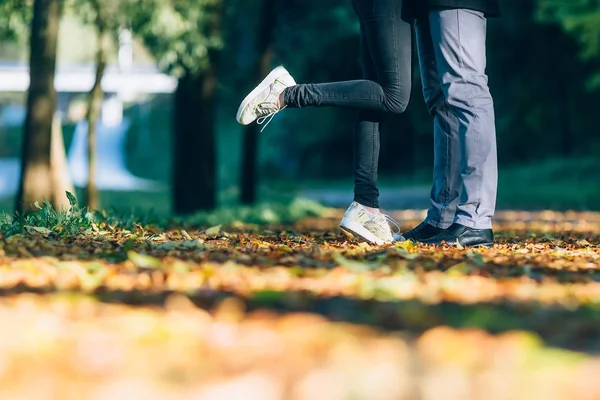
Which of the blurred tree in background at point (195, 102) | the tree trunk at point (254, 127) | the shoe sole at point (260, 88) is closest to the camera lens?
the shoe sole at point (260, 88)

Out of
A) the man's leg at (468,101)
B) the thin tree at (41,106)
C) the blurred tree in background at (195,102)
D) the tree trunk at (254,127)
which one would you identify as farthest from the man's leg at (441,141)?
the tree trunk at (254,127)

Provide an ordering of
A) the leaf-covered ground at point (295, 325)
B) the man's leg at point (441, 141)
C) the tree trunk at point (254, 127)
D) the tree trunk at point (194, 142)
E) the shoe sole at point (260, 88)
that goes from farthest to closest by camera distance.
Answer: the tree trunk at point (254, 127)
the tree trunk at point (194, 142)
the man's leg at point (441, 141)
the shoe sole at point (260, 88)
the leaf-covered ground at point (295, 325)

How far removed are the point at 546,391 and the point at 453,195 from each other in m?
3.91

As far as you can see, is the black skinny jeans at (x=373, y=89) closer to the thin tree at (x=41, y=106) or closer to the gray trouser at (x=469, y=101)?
the gray trouser at (x=469, y=101)

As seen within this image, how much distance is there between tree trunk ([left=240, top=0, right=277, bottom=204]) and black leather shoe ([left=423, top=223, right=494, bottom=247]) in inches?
502

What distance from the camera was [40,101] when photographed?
11312 millimetres

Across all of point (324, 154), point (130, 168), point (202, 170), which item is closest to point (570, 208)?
point (202, 170)

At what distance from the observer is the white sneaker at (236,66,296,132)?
5449 mm

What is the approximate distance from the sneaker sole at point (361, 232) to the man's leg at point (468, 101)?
1.58 feet

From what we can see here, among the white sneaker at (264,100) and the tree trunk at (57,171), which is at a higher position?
the white sneaker at (264,100)

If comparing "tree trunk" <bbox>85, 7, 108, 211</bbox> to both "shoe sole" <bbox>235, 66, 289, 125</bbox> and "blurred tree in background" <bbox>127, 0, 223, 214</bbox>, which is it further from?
"shoe sole" <bbox>235, 66, 289, 125</bbox>

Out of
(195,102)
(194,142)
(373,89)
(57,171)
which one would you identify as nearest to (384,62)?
(373,89)

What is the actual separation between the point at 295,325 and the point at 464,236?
9.86 feet

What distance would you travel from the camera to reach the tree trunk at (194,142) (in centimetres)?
1534
